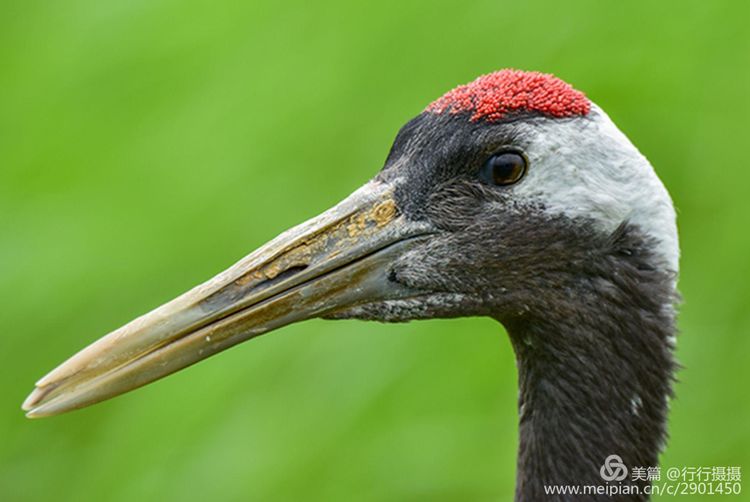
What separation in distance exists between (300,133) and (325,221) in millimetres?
3904

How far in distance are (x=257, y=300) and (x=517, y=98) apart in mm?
962

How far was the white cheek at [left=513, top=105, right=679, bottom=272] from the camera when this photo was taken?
395 cm

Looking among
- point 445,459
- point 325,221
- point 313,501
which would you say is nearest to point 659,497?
point 445,459

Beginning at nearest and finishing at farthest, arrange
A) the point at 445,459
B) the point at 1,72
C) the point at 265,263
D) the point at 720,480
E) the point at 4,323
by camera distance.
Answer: the point at 265,263
the point at 720,480
the point at 445,459
the point at 4,323
the point at 1,72

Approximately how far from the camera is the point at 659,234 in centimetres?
403

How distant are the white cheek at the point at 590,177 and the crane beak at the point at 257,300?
387mm

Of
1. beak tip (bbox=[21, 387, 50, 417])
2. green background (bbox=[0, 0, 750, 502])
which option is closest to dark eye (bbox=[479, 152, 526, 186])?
beak tip (bbox=[21, 387, 50, 417])

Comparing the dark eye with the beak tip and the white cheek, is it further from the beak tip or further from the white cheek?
the beak tip

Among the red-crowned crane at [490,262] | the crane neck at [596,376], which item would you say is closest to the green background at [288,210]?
the crane neck at [596,376]

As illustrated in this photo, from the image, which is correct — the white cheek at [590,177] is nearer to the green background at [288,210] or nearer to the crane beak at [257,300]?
the crane beak at [257,300]

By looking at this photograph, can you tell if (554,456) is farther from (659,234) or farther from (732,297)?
(732,297)

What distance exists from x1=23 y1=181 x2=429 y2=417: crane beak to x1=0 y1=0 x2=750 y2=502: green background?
2460mm

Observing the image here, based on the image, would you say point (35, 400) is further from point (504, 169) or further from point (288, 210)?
point (288, 210)

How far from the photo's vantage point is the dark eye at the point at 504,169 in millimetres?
3955
